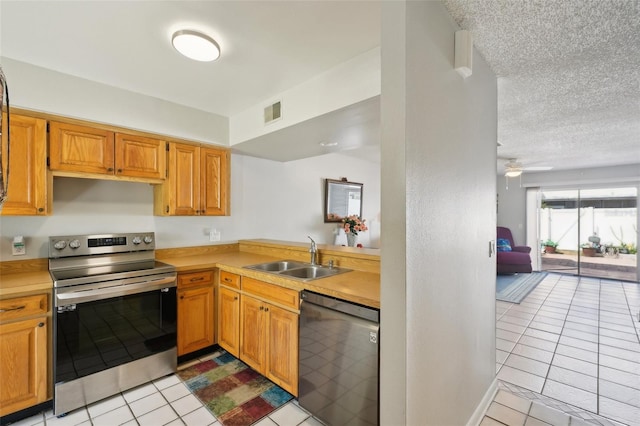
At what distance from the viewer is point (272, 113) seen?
276 cm

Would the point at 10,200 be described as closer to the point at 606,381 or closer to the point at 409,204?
the point at 409,204

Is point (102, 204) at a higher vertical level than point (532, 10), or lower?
lower

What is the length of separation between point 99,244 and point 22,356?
0.95 m

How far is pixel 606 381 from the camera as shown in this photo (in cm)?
243

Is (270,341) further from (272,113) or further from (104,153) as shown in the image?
(104,153)

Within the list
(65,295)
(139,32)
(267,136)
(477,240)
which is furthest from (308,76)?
(65,295)

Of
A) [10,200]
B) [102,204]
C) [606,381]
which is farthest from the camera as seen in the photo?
[102,204]

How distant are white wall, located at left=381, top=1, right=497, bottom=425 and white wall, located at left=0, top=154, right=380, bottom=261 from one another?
8.63 ft

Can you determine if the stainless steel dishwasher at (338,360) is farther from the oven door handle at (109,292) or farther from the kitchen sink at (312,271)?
the oven door handle at (109,292)

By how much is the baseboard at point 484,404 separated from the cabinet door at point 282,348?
47.2 inches

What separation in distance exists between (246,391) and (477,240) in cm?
206

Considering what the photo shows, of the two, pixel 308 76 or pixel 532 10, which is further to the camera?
pixel 308 76

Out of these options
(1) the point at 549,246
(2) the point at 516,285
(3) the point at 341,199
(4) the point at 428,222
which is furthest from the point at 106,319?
(1) the point at 549,246

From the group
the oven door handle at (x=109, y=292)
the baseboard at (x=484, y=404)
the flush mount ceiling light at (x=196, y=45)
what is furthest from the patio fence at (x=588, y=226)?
the oven door handle at (x=109, y=292)
